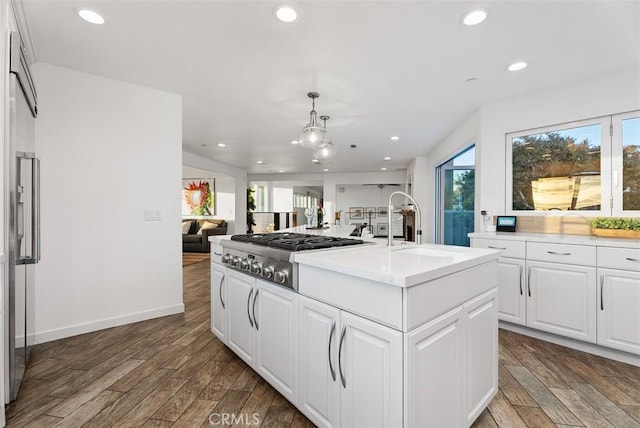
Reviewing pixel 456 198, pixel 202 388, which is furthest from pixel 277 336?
pixel 456 198

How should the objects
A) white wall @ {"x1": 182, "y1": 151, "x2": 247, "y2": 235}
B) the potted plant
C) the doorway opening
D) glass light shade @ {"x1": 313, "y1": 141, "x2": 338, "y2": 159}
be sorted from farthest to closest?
white wall @ {"x1": 182, "y1": 151, "x2": 247, "y2": 235}
the doorway opening
glass light shade @ {"x1": 313, "y1": 141, "x2": 338, "y2": 159}
the potted plant

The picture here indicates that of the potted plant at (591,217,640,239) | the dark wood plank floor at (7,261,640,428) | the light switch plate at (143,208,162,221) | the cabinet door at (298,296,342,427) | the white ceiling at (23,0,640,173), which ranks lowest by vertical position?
the dark wood plank floor at (7,261,640,428)

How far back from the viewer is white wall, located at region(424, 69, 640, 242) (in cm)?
261

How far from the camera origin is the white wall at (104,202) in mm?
2525

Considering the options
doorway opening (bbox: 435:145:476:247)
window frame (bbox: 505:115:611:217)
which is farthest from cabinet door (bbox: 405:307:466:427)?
doorway opening (bbox: 435:145:476:247)

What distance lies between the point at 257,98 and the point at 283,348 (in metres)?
2.70

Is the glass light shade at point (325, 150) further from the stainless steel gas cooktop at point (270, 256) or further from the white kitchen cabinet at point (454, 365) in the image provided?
the white kitchen cabinet at point (454, 365)

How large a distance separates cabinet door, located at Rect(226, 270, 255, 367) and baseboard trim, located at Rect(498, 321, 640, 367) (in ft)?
7.78

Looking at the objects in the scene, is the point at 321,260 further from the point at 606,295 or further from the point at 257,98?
the point at 257,98

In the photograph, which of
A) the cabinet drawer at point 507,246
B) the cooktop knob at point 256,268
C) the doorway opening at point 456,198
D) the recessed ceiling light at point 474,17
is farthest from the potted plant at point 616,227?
the cooktop knob at point 256,268

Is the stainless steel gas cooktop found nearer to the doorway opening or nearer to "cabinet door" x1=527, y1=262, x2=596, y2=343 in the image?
"cabinet door" x1=527, y1=262, x2=596, y2=343

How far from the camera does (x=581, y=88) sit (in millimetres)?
2789

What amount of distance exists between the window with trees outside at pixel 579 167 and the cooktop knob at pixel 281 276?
2827mm
